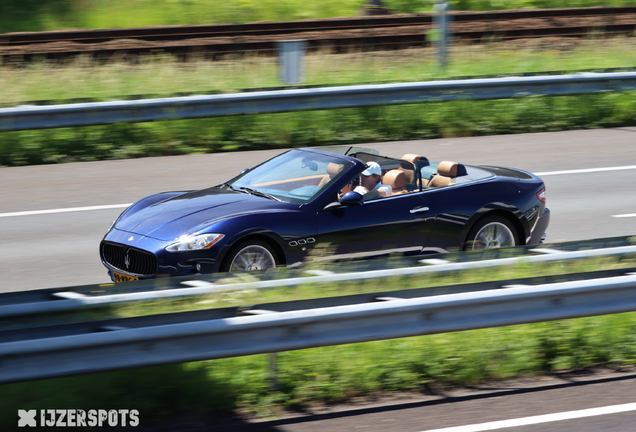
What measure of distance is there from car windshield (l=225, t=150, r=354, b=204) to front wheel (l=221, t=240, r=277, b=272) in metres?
0.64

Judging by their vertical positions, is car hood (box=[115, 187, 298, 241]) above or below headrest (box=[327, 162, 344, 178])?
below

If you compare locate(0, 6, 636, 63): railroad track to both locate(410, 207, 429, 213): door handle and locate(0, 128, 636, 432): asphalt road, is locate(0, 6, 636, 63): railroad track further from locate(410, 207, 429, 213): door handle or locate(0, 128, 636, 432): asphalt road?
locate(410, 207, 429, 213): door handle

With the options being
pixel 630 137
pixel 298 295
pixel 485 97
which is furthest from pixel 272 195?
pixel 630 137

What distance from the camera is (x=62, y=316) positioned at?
4.76 meters

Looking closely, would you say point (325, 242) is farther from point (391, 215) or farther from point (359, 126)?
point (359, 126)

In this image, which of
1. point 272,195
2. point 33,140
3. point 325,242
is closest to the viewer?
point 325,242

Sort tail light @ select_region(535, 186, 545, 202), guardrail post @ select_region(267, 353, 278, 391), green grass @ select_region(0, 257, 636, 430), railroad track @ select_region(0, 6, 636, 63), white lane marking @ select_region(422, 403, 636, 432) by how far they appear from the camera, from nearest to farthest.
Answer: white lane marking @ select_region(422, 403, 636, 432)
green grass @ select_region(0, 257, 636, 430)
guardrail post @ select_region(267, 353, 278, 391)
tail light @ select_region(535, 186, 545, 202)
railroad track @ select_region(0, 6, 636, 63)

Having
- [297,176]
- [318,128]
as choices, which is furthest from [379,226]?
[318,128]

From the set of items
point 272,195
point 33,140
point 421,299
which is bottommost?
point 421,299

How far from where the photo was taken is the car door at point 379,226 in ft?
24.1

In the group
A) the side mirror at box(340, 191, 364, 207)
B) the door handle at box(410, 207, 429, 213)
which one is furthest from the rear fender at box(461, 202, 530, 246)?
the side mirror at box(340, 191, 364, 207)

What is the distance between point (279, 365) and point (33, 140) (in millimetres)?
8345

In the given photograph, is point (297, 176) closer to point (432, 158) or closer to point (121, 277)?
point (121, 277)

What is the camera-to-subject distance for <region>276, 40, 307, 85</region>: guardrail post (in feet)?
47.5
